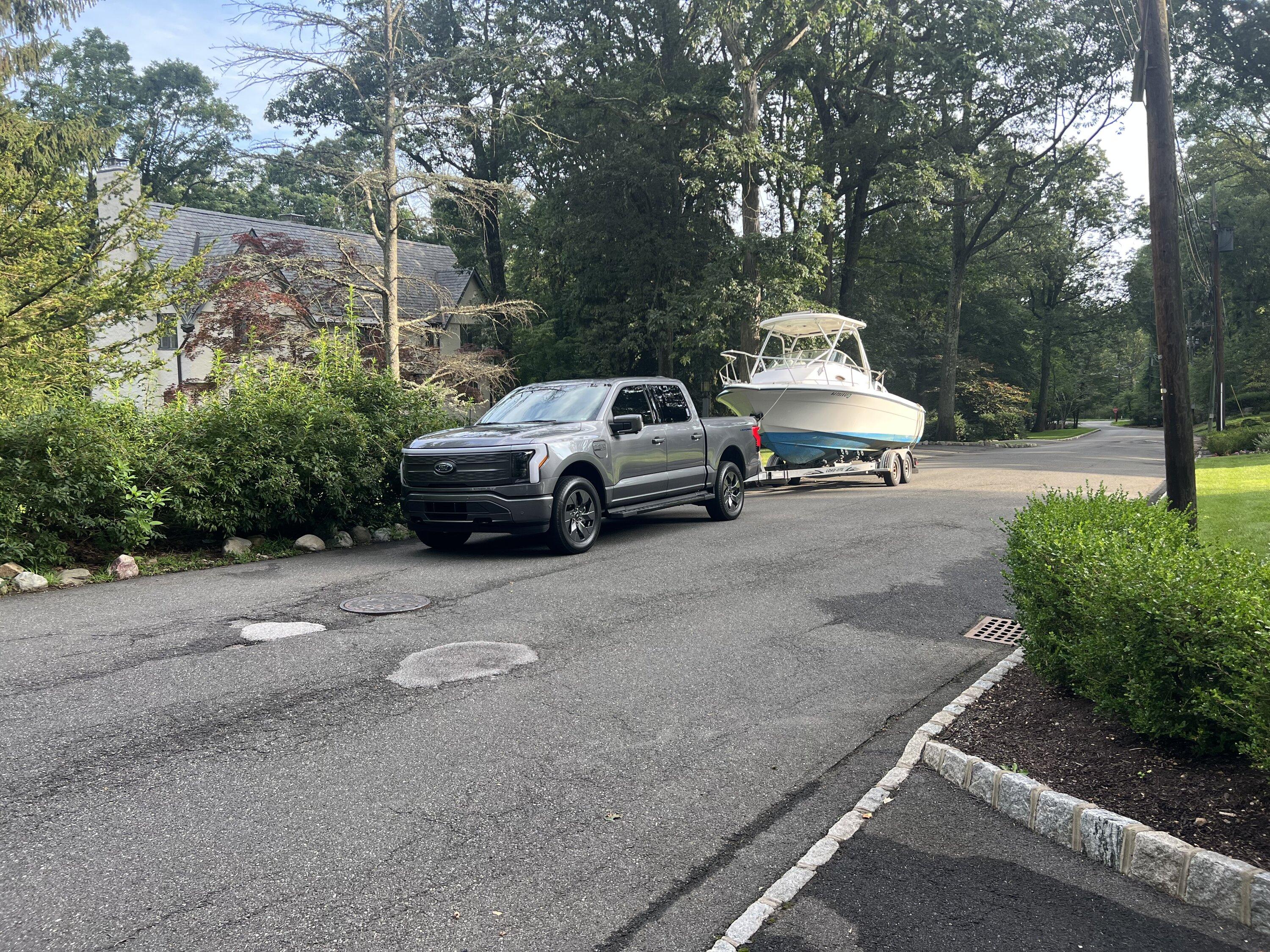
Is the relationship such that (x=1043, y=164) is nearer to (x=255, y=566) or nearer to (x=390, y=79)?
(x=390, y=79)

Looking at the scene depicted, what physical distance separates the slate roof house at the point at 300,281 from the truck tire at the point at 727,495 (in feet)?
20.3

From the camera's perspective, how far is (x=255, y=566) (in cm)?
983

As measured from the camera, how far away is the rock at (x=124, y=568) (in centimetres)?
899

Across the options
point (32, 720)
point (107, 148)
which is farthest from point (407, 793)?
point (107, 148)

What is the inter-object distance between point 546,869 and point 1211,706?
286 centimetres

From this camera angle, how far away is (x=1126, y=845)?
137 inches

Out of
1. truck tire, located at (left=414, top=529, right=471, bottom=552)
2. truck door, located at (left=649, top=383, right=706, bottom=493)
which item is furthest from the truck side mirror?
truck tire, located at (left=414, top=529, right=471, bottom=552)

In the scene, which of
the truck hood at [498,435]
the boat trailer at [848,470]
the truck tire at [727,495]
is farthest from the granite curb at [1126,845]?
the boat trailer at [848,470]

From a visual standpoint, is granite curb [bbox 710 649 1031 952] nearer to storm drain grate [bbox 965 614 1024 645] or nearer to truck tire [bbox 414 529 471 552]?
storm drain grate [bbox 965 614 1024 645]

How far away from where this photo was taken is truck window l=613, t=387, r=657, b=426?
1209 centimetres

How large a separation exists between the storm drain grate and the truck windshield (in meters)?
5.54

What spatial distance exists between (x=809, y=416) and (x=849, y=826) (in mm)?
14756

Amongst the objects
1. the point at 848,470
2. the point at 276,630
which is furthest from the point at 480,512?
the point at 848,470

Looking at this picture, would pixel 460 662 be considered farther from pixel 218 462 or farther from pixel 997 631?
pixel 218 462
